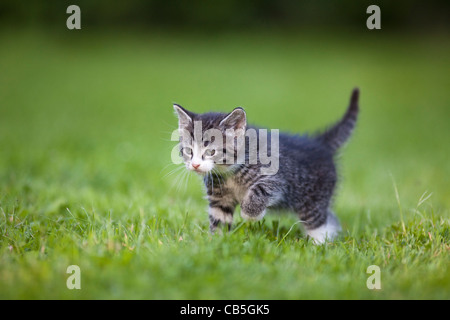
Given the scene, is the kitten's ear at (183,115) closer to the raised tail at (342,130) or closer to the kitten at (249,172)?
the kitten at (249,172)

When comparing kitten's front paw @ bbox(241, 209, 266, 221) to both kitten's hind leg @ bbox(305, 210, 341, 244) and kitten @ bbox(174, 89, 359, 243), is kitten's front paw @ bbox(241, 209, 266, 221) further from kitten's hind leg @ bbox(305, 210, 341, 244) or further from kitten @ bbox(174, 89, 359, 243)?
kitten's hind leg @ bbox(305, 210, 341, 244)

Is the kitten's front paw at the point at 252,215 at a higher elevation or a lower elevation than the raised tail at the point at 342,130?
lower

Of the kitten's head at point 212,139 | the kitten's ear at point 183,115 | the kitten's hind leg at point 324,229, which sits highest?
the kitten's ear at point 183,115

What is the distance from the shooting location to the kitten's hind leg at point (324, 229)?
13.6 ft

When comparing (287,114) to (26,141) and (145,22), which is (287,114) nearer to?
(26,141)

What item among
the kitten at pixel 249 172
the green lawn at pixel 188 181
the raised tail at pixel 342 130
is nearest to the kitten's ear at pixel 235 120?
the kitten at pixel 249 172

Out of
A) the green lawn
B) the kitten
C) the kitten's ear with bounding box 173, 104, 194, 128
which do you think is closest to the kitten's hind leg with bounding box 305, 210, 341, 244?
the kitten

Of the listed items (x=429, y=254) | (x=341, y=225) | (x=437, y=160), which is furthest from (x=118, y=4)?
(x=429, y=254)

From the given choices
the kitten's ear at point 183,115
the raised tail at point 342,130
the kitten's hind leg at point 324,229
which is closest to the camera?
the kitten's ear at point 183,115

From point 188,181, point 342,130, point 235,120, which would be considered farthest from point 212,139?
point 188,181

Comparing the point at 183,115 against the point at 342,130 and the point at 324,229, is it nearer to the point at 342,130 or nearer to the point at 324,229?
the point at 324,229

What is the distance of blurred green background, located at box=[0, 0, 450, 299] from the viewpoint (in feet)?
9.75

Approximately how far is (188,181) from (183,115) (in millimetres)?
2724

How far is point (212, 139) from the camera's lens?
3.83 m
